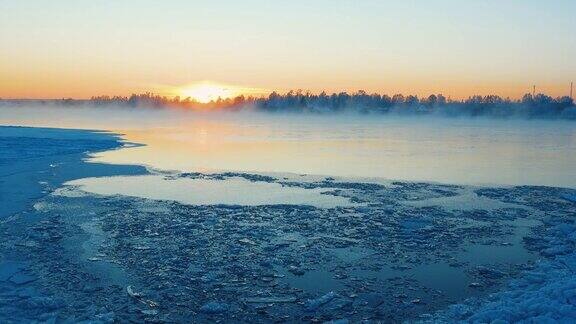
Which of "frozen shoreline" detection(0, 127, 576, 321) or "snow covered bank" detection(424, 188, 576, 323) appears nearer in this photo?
"snow covered bank" detection(424, 188, 576, 323)

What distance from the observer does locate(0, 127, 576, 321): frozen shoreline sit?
276 inches

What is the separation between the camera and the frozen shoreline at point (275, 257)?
7.00 m

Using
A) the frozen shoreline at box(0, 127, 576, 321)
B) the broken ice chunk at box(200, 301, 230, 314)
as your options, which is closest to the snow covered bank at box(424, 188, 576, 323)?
the frozen shoreline at box(0, 127, 576, 321)

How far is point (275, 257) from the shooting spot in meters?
9.20

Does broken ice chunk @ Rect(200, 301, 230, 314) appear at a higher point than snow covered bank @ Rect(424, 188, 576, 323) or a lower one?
lower

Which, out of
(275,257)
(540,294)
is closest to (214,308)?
(275,257)

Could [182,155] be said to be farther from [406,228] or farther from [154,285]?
[154,285]

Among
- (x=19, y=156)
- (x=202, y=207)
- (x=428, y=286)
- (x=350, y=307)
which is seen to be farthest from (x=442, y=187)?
(x=19, y=156)

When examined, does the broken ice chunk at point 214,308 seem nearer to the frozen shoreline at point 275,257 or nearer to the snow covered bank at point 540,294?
the frozen shoreline at point 275,257

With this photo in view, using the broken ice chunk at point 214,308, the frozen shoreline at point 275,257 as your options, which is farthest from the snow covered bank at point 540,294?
the broken ice chunk at point 214,308

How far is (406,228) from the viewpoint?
1127 cm

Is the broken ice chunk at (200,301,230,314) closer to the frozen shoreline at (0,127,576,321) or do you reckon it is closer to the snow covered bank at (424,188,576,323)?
the frozen shoreline at (0,127,576,321)

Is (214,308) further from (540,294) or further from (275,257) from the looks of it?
(540,294)

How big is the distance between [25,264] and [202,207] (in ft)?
17.2
